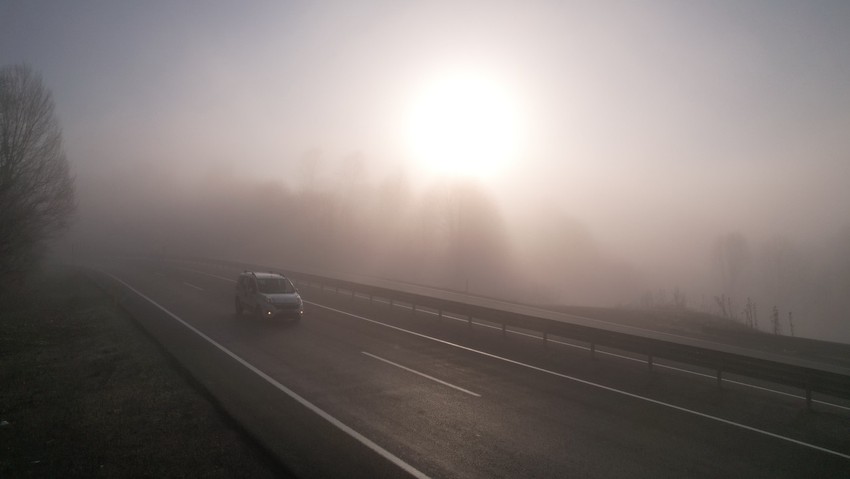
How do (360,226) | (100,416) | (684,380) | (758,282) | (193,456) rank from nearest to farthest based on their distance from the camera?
(193,456)
(100,416)
(684,380)
(758,282)
(360,226)

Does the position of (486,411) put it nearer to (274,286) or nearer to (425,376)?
(425,376)

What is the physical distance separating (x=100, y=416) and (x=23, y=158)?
25802 mm

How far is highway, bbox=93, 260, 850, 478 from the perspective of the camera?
6.95 meters

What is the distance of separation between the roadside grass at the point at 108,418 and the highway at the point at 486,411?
20.8 inches

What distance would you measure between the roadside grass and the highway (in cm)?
53

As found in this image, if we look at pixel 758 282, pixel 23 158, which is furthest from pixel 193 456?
pixel 758 282

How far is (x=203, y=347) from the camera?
47.0 feet

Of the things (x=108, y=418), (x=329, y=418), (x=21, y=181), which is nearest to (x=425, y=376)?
(x=329, y=418)

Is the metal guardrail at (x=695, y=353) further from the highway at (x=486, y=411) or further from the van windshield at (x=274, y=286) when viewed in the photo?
the van windshield at (x=274, y=286)

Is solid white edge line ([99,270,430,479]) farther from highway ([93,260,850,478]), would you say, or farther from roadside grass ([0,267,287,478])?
roadside grass ([0,267,287,478])

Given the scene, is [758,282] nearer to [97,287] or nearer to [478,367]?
[478,367]

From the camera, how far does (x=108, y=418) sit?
7.91 metres

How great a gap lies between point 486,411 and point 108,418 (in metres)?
6.56

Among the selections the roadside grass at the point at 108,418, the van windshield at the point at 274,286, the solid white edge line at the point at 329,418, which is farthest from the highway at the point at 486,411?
the van windshield at the point at 274,286
